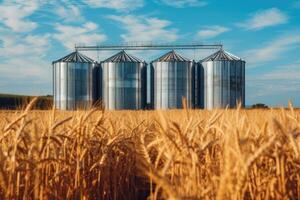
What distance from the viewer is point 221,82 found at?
2592cm

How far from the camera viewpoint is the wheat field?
6.73 feet

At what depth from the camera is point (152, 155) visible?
4.75 metres

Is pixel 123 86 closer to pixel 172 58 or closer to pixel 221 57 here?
pixel 172 58

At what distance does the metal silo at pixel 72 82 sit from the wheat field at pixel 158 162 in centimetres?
2282

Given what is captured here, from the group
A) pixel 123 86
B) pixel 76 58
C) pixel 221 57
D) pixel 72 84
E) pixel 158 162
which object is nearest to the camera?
pixel 158 162

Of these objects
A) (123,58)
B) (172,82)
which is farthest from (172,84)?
(123,58)

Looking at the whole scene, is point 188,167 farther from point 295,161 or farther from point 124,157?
point 124,157

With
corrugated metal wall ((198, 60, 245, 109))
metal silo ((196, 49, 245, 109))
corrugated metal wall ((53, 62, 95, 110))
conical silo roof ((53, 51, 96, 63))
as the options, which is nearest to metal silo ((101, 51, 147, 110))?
corrugated metal wall ((53, 62, 95, 110))

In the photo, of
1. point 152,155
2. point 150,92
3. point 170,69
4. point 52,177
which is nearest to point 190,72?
point 170,69

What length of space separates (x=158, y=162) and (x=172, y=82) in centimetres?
2307

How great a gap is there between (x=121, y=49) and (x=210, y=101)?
775 centimetres

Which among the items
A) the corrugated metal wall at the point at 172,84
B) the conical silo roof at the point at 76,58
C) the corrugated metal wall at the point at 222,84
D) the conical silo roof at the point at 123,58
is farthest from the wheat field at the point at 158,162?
the conical silo roof at the point at 76,58

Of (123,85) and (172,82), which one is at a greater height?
(172,82)

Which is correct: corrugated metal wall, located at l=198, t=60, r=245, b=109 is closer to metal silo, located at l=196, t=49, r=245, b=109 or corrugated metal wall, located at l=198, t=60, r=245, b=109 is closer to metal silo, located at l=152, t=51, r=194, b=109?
metal silo, located at l=196, t=49, r=245, b=109
